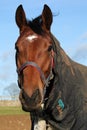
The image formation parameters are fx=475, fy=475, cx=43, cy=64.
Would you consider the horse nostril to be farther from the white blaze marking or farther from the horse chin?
the white blaze marking

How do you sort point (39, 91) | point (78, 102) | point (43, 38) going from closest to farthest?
point (39, 91)
point (43, 38)
point (78, 102)

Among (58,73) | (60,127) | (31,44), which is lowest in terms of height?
(60,127)

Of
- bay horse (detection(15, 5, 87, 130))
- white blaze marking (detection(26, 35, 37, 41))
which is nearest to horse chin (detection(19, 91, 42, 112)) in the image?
bay horse (detection(15, 5, 87, 130))

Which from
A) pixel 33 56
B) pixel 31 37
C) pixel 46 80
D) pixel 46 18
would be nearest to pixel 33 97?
pixel 46 80

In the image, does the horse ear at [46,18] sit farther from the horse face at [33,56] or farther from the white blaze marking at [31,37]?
the white blaze marking at [31,37]

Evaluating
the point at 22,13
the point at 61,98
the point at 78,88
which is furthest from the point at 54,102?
the point at 22,13

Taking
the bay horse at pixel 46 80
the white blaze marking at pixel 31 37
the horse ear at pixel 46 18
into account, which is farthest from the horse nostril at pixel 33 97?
the horse ear at pixel 46 18

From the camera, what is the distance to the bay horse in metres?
5.31

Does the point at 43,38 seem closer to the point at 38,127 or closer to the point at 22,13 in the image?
the point at 22,13

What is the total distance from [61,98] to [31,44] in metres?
0.88

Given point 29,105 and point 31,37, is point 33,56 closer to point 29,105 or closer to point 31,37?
point 31,37

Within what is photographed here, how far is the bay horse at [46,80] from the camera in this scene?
5.31m

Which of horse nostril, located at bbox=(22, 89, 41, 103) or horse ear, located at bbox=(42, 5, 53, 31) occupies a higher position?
horse ear, located at bbox=(42, 5, 53, 31)

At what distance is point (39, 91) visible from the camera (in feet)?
17.3
